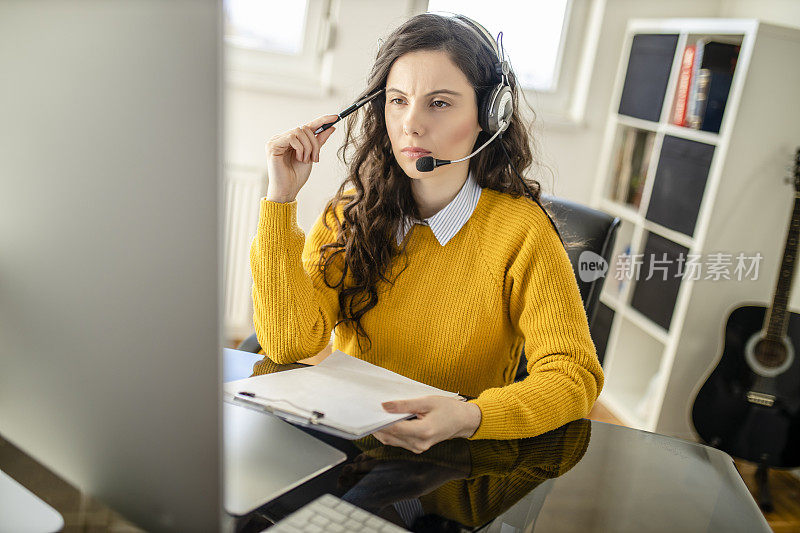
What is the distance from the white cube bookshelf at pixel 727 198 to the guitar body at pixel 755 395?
0.31 ft

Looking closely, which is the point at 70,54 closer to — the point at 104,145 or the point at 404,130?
the point at 104,145

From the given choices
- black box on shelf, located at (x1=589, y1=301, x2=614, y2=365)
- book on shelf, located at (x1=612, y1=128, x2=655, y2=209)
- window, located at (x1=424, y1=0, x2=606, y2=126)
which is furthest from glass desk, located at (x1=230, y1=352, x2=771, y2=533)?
window, located at (x1=424, y1=0, x2=606, y2=126)

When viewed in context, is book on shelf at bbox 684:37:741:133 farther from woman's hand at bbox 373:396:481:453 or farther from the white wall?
woman's hand at bbox 373:396:481:453

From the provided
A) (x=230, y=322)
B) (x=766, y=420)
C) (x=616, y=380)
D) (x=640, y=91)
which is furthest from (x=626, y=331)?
(x=230, y=322)

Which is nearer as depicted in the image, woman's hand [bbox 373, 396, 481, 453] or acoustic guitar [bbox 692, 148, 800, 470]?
woman's hand [bbox 373, 396, 481, 453]

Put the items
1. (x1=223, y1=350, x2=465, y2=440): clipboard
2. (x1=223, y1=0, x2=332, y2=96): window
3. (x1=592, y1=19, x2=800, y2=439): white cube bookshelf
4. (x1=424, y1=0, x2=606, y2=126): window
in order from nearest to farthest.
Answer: (x1=223, y1=350, x2=465, y2=440): clipboard, (x1=592, y1=19, x2=800, y2=439): white cube bookshelf, (x1=223, y1=0, x2=332, y2=96): window, (x1=424, y1=0, x2=606, y2=126): window

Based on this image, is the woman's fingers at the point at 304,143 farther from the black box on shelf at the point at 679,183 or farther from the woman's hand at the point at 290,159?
the black box on shelf at the point at 679,183

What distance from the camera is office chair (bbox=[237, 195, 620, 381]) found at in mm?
1262

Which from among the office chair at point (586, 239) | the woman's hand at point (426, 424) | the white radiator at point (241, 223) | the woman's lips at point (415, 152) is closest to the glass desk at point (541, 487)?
the woman's hand at point (426, 424)

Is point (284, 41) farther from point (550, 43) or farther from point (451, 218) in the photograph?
point (451, 218)

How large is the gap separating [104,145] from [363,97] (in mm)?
803

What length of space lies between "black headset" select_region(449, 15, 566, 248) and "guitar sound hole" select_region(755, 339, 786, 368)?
1285mm

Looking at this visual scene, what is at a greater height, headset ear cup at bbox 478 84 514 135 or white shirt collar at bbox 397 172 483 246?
headset ear cup at bbox 478 84 514 135

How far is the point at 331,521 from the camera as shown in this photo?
24.0 inches
